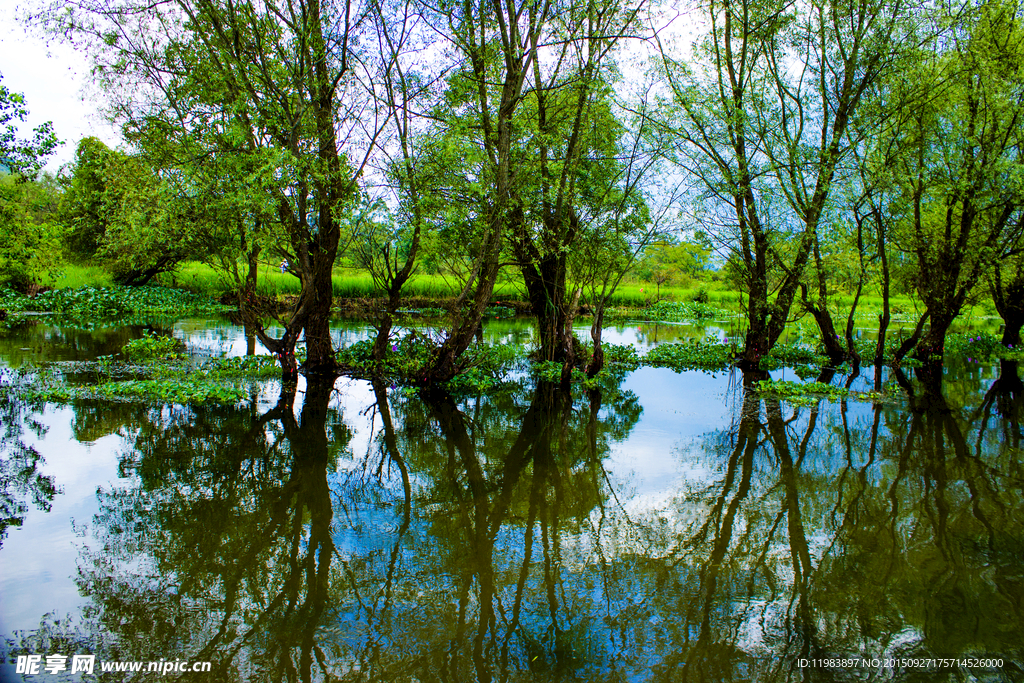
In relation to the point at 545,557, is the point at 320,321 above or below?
above

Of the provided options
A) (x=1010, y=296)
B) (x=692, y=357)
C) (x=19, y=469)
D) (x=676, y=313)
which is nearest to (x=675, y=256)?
(x=692, y=357)

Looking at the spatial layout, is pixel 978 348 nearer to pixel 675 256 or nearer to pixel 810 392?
pixel 810 392

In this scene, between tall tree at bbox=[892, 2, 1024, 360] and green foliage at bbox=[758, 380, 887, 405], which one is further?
tall tree at bbox=[892, 2, 1024, 360]

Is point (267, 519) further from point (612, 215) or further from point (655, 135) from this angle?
point (655, 135)

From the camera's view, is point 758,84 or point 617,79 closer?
point 617,79

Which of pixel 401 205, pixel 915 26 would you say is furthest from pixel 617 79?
pixel 915 26

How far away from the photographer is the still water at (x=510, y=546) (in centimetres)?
398

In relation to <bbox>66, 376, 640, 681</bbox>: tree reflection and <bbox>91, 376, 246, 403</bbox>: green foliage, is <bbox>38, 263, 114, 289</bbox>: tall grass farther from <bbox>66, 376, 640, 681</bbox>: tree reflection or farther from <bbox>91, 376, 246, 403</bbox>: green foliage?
<bbox>66, 376, 640, 681</bbox>: tree reflection

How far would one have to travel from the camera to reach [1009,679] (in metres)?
3.79

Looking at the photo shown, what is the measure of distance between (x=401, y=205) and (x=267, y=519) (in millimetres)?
7999

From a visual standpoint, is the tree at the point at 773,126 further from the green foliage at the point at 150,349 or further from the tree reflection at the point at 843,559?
the green foliage at the point at 150,349

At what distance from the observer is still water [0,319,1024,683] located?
13.1 feet

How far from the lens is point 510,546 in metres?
5.50

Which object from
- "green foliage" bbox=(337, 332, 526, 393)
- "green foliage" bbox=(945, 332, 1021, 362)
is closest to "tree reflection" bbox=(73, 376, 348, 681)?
"green foliage" bbox=(337, 332, 526, 393)
